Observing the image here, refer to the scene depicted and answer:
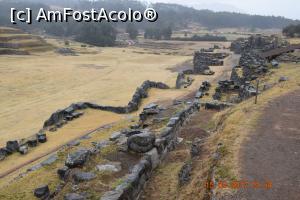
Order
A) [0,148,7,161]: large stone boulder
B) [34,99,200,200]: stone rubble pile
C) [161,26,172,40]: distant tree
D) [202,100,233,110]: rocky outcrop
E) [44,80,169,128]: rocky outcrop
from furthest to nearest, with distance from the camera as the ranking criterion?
[161,26,172,40]: distant tree
[44,80,169,128]: rocky outcrop
[202,100,233,110]: rocky outcrop
[0,148,7,161]: large stone boulder
[34,99,200,200]: stone rubble pile

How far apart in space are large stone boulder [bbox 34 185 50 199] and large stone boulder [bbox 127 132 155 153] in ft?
12.5

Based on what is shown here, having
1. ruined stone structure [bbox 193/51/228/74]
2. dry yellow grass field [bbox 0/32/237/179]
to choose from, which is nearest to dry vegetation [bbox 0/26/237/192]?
dry yellow grass field [bbox 0/32/237/179]

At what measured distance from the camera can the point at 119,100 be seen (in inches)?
1662

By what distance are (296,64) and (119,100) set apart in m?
17.9

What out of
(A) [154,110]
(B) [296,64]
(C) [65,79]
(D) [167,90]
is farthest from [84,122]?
(C) [65,79]

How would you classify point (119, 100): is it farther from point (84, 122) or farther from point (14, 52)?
point (14, 52)

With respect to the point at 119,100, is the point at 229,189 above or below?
above

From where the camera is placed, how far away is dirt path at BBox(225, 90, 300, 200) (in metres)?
11.4

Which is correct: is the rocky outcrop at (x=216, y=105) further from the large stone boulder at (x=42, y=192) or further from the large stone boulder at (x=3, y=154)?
the large stone boulder at (x=42, y=192)

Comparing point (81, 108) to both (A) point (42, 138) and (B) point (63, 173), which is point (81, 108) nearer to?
(A) point (42, 138)

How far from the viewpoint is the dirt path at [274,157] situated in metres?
11.4

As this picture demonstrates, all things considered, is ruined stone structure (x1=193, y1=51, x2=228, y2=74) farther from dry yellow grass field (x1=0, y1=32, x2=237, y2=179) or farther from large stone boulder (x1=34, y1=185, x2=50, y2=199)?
large stone boulder (x1=34, y1=185, x2=50, y2=199)

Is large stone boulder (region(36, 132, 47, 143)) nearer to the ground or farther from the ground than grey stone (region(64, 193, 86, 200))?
nearer to the ground

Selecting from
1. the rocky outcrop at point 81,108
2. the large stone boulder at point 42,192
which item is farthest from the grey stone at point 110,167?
the rocky outcrop at point 81,108
